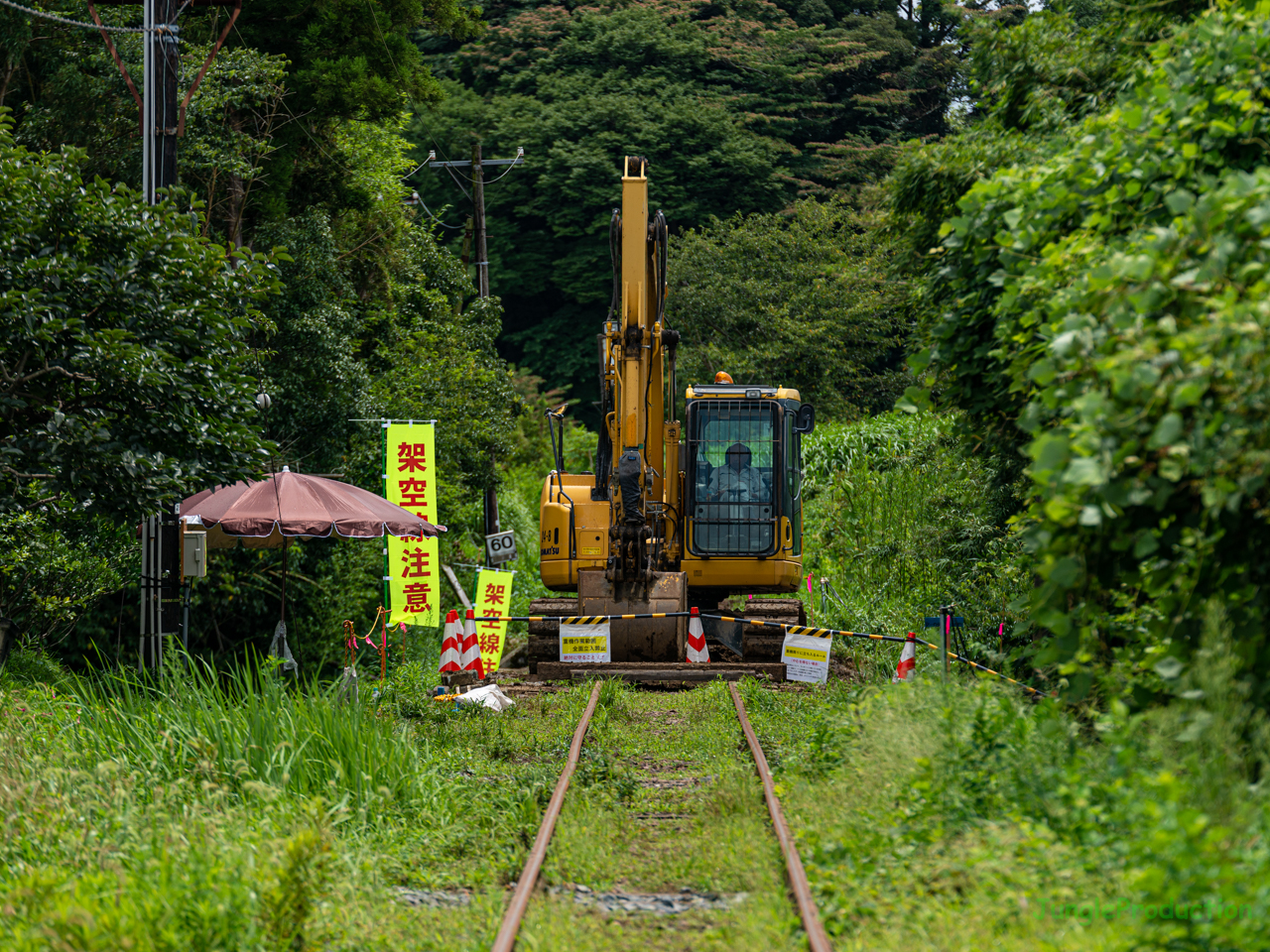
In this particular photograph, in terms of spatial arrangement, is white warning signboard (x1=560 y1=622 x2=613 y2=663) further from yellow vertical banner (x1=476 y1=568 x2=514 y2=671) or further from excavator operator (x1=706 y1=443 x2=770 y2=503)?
yellow vertical banner (x1=476 y1=568 x2=514 y2=671)

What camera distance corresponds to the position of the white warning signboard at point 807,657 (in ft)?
44.4

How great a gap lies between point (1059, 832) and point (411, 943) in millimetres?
3008

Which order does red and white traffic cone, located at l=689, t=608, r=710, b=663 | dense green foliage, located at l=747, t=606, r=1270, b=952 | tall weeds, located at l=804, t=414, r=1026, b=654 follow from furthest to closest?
red and white traffic cone, located at l=689, t=608, r=710, b=663 < tall weeds, located at l=804, t=414, r=1026, b=654 < dense green foliage, located at l=747, t=606, r=1270, b=952

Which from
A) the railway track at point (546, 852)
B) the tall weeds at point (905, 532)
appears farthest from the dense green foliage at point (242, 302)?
the tall weeds at point (905, 532)

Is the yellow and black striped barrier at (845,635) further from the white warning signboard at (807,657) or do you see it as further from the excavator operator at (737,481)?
the excavator operator at (737,481)

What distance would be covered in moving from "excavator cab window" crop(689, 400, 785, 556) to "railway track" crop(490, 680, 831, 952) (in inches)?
245


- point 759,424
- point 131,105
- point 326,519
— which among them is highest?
point 131,105

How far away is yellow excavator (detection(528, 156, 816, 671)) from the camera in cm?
1511

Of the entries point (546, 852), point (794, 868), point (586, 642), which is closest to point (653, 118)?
point (586, 642)

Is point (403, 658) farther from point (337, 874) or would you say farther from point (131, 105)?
point (337, 874)

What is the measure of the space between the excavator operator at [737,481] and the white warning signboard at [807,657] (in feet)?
9.59

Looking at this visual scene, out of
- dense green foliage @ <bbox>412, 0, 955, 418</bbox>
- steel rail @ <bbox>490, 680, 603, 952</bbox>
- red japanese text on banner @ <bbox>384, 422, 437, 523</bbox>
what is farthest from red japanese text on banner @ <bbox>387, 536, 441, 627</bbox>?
dense green foliage @ <bbox>412, 0, 955, 418</bbox>

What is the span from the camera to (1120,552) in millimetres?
5430

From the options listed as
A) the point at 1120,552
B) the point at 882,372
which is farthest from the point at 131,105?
the point at 882,372
